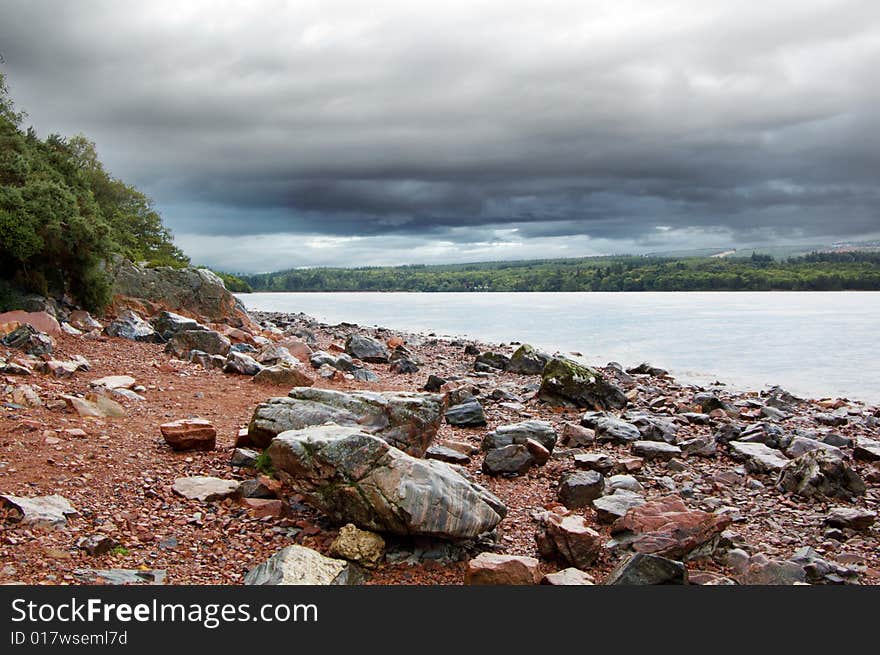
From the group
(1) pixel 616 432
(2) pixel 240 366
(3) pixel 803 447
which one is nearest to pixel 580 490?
(1) pixel 616 432

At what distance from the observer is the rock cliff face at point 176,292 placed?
87.1 feet

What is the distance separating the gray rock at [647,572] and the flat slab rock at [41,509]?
19.5 ft

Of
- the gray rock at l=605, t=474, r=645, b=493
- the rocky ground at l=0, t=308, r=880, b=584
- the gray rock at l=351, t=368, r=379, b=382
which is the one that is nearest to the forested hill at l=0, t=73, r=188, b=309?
the rocky ground at l=0, t=308, r=880, b=584

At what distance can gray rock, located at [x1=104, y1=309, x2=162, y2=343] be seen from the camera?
66.2 ft

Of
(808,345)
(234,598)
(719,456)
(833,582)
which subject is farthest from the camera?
(808,345)

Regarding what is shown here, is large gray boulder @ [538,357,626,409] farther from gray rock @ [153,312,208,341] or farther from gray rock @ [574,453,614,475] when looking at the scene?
gray rock @ [153,312,208,341]

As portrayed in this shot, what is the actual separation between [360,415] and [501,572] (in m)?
3.78

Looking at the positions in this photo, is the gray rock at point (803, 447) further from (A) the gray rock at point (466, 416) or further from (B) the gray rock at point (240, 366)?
(B) the gray rock at point (240, 366)

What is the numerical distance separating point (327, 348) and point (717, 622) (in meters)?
25.5

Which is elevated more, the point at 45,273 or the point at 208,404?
the point at 45,273

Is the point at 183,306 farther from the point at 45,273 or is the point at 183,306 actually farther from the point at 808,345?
the point at 808,345

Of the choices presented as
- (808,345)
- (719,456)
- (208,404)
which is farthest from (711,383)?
(208,404)

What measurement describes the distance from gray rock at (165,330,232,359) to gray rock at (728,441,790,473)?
1403 centimetres

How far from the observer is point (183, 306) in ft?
91.8
